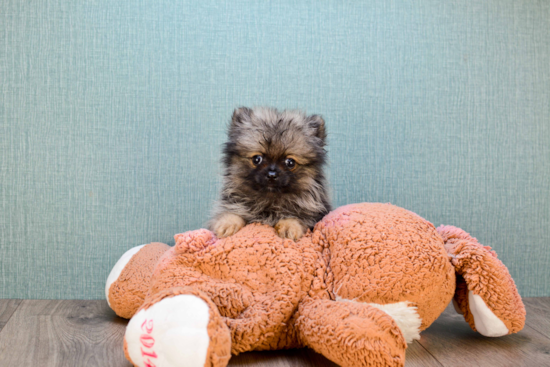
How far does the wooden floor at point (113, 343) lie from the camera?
1.39 metres

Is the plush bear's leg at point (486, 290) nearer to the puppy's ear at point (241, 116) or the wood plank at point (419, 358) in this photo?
the wood plank at point (419, 358)

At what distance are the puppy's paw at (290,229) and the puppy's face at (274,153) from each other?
127 millimetres

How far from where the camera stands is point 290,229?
156cm

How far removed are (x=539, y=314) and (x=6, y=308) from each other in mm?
2565

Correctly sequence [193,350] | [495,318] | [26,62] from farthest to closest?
[26,62]
[495,318]
[193,350]

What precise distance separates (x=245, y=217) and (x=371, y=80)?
3.68 ft

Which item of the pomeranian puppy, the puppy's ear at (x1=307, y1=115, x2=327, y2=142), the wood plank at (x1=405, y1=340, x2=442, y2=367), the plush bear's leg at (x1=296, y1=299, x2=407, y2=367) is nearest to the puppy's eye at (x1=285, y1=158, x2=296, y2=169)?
the pomeranian puppy

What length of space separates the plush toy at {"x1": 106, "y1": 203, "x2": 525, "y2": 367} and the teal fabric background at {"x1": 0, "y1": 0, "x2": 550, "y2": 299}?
77cm

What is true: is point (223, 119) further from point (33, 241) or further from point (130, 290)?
point (33, 241)

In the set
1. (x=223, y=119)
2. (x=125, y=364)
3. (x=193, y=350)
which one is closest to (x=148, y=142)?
(x=223, y=119)

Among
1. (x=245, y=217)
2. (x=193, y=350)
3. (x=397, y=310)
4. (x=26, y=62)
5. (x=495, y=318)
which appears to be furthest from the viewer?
(x=26, y=62)

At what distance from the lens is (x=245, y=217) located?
1696mm

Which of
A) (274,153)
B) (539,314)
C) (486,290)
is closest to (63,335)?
(274,153)

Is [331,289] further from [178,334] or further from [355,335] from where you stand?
[178,334]
